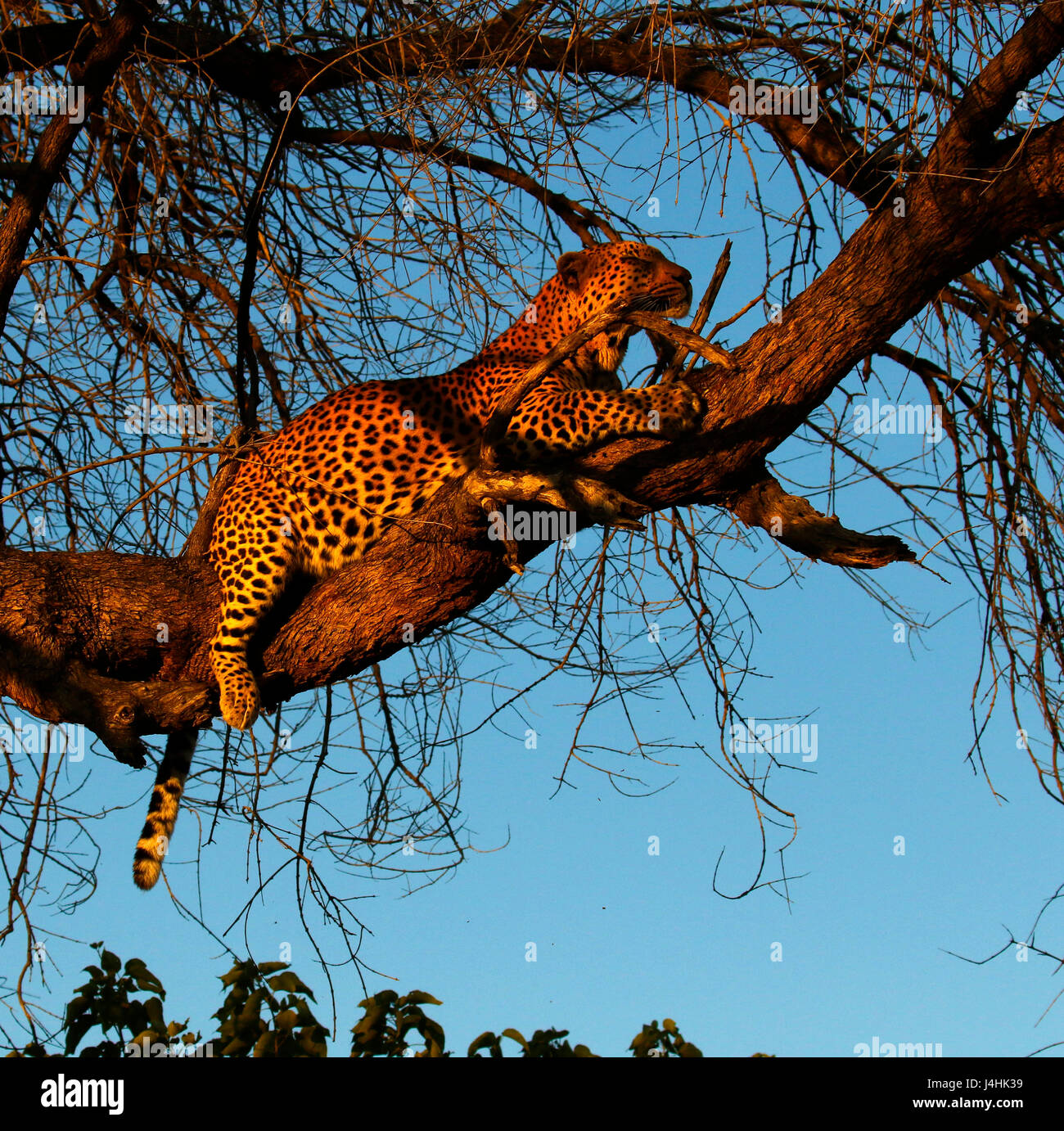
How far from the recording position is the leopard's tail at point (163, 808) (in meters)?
4.43

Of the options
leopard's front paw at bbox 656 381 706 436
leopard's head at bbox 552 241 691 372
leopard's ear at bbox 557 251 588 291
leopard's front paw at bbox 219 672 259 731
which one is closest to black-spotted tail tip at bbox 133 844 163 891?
leopard's front paw at bbox 219 672 259 731

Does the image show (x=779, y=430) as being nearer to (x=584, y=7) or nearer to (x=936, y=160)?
(x=936, y=160)

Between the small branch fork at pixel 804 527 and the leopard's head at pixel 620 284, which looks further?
the leopard's head at pixel 620 284

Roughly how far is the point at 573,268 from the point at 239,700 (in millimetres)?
2394

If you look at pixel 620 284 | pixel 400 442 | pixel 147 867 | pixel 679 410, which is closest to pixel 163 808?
pixel 147 867

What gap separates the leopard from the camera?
410 centimetres

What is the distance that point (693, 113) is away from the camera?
4051mm

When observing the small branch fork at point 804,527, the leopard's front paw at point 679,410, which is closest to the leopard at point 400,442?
the leopard's front paw at point 679,410

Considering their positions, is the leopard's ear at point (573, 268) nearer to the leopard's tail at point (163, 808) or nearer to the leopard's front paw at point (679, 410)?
the leopard's front paw at point (679, 410)

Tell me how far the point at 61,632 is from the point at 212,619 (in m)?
0.50

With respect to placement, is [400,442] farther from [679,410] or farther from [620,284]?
[679,410]

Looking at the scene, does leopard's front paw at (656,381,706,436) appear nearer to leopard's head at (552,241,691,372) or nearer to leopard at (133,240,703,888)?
leopard at (133,240,703,888)
